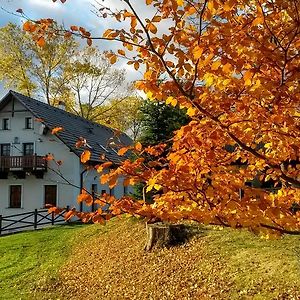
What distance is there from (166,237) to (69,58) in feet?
96.2

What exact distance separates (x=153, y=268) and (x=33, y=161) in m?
16.1

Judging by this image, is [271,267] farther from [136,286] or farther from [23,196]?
[23,196]

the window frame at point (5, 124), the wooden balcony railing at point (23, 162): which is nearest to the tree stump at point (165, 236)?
the wooden balcony railing at point (23, 162)

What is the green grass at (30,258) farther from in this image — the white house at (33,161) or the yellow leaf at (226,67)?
the yellow leaf at (226,67)

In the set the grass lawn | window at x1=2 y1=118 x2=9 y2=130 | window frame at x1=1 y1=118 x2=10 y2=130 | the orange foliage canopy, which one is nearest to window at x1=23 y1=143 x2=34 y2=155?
window frame at x1=1 y1=118 x2=10 y2=130

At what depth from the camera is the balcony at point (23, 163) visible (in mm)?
25453

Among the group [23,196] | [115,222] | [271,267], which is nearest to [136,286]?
[271,267]

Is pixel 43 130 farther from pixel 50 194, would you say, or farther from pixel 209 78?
pixel 209 78

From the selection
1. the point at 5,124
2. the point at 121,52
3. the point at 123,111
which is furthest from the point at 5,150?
the point at 121,52

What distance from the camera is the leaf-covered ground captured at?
28.5ft

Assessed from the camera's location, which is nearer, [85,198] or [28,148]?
[85,198]

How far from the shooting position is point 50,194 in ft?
87.0

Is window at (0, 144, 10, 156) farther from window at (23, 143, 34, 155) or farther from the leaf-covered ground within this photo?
the leaf-covered ground

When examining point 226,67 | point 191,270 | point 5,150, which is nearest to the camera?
point 226,67
